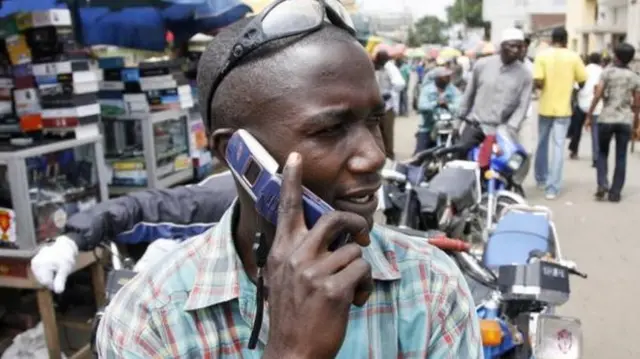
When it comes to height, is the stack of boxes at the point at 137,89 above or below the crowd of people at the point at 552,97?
above

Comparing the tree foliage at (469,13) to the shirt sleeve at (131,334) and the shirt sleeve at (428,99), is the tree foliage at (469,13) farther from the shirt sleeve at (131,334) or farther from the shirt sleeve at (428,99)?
the shirt sleeve at (131,334)

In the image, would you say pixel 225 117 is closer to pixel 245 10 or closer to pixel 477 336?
pixel 477 336

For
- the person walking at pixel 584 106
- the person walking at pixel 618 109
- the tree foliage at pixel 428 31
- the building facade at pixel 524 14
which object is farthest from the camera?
the tree foliage at pixel 428 31

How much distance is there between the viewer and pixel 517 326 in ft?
8.93

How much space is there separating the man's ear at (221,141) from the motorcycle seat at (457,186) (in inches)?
126

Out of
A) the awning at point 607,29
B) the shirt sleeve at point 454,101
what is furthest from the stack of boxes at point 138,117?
the awning at point 607,29

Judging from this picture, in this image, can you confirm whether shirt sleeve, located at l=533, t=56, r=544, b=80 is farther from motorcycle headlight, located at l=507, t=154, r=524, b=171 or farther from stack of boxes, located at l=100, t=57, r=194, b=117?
stack of boxes, located at l=100, t=57, r=194, b=117

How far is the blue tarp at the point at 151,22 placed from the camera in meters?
5.33

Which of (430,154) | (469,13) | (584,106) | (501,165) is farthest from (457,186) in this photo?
(469,13)

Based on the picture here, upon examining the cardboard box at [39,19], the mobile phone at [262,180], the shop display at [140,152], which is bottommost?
the shop display at [140,152]

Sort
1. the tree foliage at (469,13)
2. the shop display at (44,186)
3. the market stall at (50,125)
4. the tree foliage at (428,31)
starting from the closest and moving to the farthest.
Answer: the shop display at (44,186), the market stall at (50,125), the tree foliage at (469,13), the tree foliage at (428,31)

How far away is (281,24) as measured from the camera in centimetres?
122

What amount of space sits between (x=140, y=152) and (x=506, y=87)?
4.11 m

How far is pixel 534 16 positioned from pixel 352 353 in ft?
184
